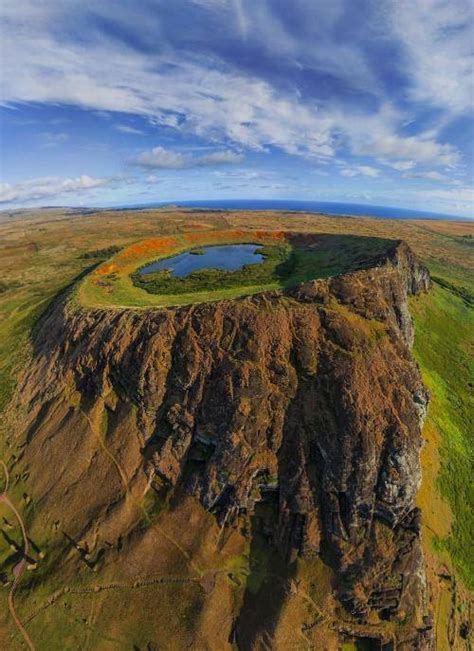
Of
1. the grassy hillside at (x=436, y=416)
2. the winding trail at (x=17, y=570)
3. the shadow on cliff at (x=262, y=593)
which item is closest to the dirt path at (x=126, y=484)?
the grassy hillside at (x=436, y=416)

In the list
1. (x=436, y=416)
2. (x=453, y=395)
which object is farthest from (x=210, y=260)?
(x=453, y=395)

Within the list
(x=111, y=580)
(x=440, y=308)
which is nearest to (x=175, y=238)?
(x=440, y=308)

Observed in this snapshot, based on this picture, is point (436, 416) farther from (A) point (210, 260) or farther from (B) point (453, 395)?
(A) point (210, 260)

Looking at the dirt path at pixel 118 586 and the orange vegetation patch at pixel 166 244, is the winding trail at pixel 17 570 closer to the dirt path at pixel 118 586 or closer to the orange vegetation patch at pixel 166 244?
the dirt path at pixel 118 586

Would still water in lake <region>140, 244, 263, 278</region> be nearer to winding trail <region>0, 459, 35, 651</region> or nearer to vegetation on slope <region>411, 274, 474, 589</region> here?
vegetation on slope <region>411, 274, 474, 589</region>

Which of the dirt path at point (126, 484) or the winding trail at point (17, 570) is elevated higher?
the dirt path at point (126, 484)
